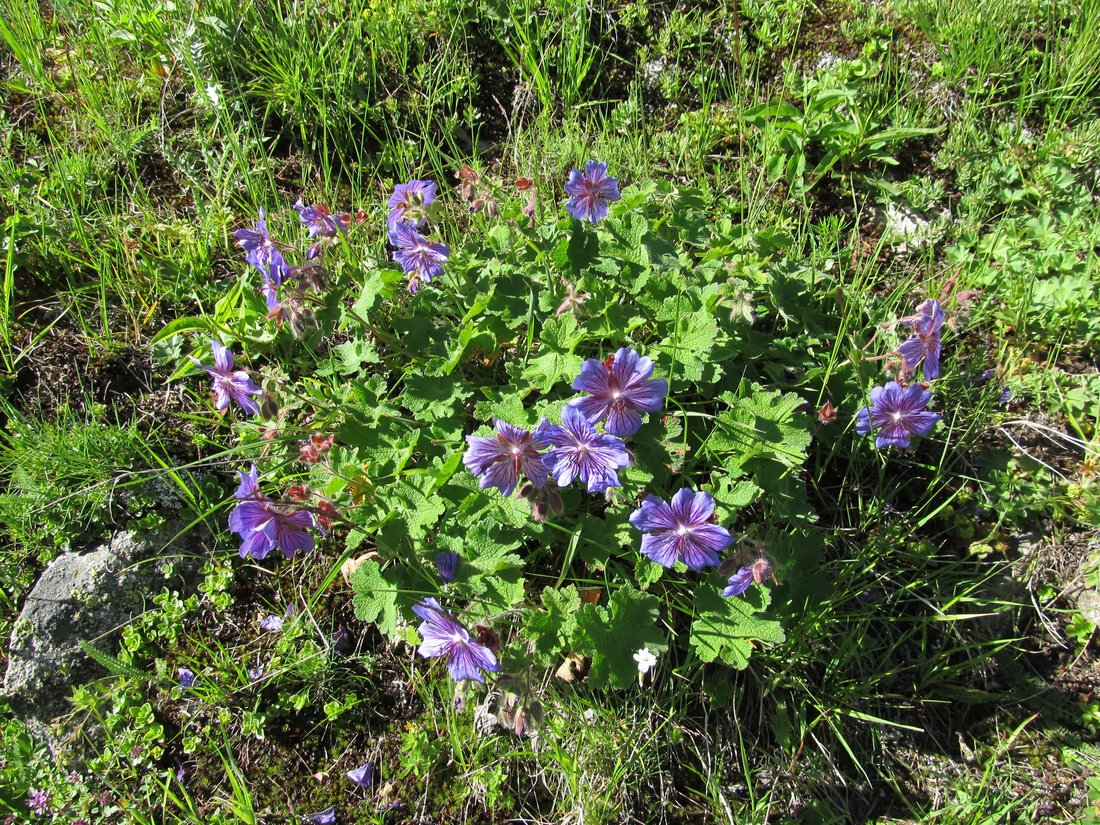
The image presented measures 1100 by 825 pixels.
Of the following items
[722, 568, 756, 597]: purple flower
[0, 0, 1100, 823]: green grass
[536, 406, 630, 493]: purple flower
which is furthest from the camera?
[0, 0, 1100, 823]: green grass

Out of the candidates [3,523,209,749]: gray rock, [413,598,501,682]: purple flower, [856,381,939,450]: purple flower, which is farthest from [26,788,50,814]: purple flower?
[856,381,939,450]: purple flower

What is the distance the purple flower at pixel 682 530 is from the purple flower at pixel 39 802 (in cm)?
197

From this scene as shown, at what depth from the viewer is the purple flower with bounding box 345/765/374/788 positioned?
2.46 m

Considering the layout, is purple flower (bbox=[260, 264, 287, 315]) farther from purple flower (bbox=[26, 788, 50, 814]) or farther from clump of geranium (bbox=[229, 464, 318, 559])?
purple flower (bbox=[26, 788, 50, 814])

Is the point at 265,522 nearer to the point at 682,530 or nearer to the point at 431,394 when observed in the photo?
the point at 431,394

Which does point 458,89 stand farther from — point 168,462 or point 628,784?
point 628,784

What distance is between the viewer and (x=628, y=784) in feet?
7.74

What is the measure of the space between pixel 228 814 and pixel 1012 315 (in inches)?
127

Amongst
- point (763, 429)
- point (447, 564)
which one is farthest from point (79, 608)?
point (763, 429)

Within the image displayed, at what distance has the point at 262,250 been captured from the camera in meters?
2.65

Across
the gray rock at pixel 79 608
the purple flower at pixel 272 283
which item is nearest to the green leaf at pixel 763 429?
the purple flower at pixel 272 283

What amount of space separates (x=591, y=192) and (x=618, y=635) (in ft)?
4.56

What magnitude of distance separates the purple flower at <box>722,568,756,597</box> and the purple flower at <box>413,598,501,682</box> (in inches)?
24.8

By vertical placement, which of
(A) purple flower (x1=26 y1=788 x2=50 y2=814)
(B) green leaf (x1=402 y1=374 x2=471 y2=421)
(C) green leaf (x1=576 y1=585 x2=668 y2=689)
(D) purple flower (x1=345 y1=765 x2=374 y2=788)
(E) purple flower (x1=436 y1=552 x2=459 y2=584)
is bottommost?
(D) purple flower (x1=345 y1=765 x2=374 y2=788)
